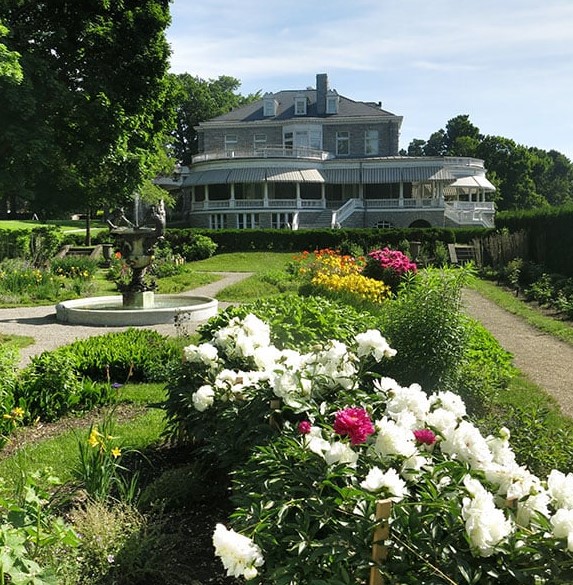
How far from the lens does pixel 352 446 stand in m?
2.96

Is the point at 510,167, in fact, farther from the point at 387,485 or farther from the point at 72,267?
the point at 387,485

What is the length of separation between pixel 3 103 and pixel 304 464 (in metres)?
18.6

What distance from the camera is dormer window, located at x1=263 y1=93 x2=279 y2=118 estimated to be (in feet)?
164

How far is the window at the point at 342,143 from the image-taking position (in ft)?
159

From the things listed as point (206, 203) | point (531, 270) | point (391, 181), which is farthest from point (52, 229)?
point (391, 181)

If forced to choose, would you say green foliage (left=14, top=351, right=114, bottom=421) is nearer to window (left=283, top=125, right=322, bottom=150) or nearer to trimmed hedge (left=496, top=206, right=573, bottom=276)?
trimmed hedge (left=496, top=206, right=573, bottom=276)

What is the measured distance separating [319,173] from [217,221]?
8174 millimetres

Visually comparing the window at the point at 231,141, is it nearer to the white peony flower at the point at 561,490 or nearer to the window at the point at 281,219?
the window at the point at 281,219

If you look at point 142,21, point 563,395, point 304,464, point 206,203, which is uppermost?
point 142,21

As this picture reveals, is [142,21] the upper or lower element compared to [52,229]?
upper

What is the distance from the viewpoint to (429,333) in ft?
20.2

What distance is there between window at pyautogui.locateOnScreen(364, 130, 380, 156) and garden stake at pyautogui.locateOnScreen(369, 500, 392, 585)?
4770 cm

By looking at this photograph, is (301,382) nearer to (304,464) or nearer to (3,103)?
(304,464)

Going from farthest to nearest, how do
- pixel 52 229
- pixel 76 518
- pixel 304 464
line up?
pixel 52 229
pixel 76 518
pixel 304 464
